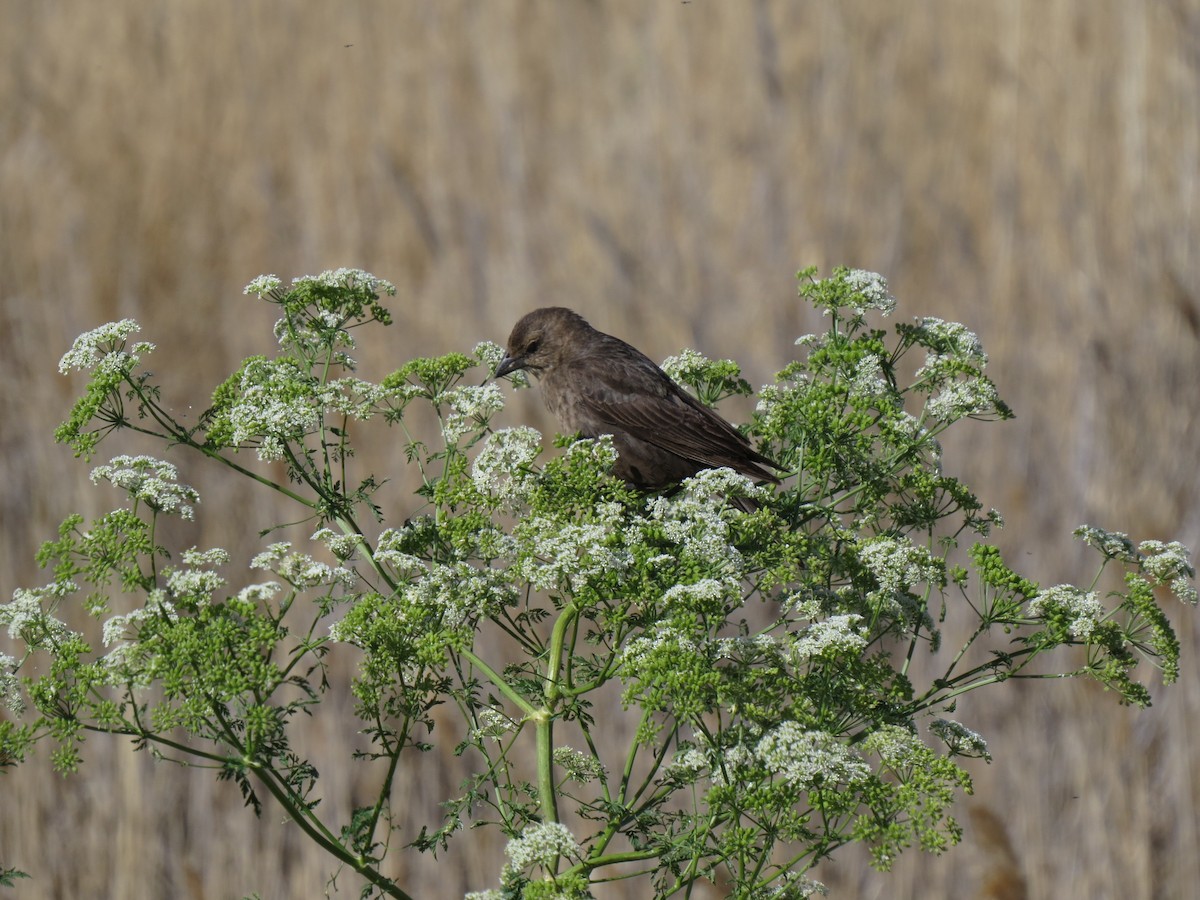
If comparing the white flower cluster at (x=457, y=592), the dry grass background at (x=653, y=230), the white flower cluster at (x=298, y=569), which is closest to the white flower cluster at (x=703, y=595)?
the white flower cluster at (x=457, y=592)

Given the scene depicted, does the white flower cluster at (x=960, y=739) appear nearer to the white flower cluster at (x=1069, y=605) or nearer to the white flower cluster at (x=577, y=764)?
the white flower cluster at (x=1069, y=605)

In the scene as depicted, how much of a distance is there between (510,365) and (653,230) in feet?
9.65

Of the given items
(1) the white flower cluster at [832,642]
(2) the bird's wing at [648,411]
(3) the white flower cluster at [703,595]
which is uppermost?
(2) the bird's wing at [648,411]

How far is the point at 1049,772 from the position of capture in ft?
19.8

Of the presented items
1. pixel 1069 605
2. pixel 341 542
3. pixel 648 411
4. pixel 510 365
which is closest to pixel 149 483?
pixel 341 542

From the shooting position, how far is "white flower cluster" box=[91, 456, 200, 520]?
2143 mm

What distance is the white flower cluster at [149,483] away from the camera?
2.14m

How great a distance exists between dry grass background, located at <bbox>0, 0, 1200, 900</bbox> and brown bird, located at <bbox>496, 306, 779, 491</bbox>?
76.1 inches

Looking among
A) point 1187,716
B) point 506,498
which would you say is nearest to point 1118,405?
point 1187,716

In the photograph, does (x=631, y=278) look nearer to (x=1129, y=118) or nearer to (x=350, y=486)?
(x=350, y=486)

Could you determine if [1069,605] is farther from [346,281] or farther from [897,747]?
[346,281]

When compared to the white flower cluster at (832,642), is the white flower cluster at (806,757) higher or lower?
lower

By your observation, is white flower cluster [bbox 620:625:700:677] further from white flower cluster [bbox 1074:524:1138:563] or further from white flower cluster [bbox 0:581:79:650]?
white flower cluster [bbox 1074:524:1138:563]

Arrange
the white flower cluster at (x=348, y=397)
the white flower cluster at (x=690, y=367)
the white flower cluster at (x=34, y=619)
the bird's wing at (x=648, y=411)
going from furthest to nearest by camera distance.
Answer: the bird's wing at (x=648, y=411)
the white flower cluster at (x=690, y=367)
the white flower cluster at (x=348, y=397)
the white flower cluster at (x=34, y=619)
